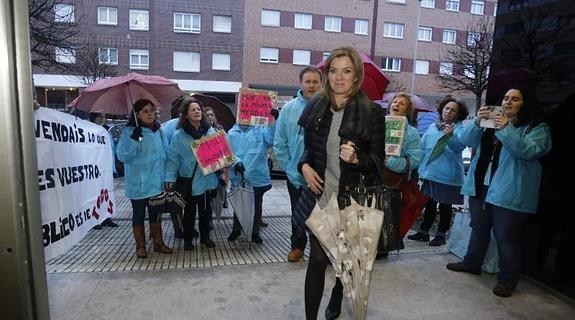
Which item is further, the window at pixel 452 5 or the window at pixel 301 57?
the window at pixel 452 5

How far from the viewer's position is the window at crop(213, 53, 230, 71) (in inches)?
1174

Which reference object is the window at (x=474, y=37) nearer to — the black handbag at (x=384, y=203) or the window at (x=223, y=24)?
the black handbag at (x=384, y=203)

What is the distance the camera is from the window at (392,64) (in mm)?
33688

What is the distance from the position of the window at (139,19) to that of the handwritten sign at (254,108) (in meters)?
Answer: 27.5

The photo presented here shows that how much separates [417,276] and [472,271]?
61 centimetres

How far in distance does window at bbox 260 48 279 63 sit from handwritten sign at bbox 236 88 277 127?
1051 inches

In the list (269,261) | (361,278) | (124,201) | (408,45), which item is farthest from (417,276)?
(408,45)

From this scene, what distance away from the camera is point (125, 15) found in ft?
94.0

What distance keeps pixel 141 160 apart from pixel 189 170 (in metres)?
0.57

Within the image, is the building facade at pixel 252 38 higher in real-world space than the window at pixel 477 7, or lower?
lower

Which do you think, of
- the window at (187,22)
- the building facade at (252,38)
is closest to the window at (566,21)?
the building facade at (252,38)

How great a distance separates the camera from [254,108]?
4941mm

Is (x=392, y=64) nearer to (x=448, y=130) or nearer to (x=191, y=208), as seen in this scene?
(x=448, y=130)

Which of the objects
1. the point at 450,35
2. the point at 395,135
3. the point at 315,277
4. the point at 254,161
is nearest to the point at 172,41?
the point at 450,35
